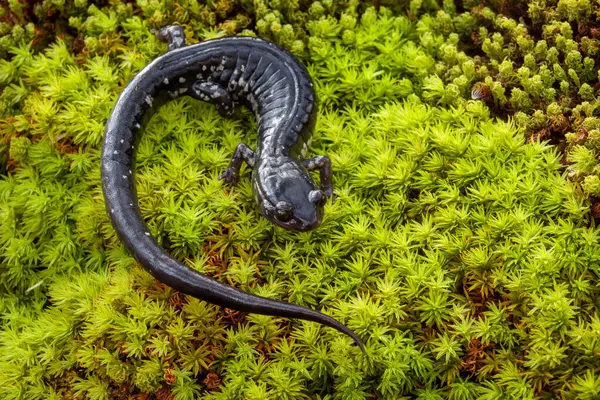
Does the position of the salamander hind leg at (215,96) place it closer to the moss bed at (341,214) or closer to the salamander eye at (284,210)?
the moss bed at (341,214)

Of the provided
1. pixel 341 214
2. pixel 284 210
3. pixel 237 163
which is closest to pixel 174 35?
pixel 237 163

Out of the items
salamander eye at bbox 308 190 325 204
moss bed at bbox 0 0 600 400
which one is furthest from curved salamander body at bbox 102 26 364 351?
moss bed at bbox 0 0 600 400

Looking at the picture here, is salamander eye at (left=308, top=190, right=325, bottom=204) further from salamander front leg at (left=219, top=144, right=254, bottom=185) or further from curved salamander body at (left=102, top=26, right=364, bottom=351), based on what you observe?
salamander front leg at (left=219, top=144, right=254, bottom=185)

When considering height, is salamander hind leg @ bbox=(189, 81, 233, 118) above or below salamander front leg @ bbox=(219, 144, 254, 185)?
above

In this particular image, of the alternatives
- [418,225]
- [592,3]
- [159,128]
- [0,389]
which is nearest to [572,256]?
[418,225]

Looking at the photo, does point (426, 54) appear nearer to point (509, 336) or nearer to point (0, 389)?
point (509, 336)

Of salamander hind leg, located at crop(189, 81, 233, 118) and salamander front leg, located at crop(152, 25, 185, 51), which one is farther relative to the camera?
salamander front leg, located at crop(152, 25, 185, 51)
